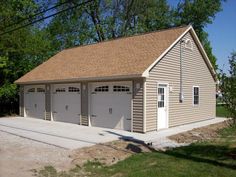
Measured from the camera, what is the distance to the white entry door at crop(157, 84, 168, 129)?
47.4 ft

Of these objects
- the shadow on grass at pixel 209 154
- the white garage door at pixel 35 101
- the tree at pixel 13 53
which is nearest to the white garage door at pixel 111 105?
the shadow on grass at pixel 209 154

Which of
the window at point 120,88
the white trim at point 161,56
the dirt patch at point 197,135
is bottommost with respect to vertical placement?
the dirt patch at point 197,135

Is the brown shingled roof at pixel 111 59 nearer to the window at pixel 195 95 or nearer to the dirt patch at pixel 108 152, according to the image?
the dirt patch at pixel 108 152

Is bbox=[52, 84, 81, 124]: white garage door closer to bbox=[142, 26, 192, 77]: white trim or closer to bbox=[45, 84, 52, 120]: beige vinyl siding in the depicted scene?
bbox=[45, 84, 52, 120]: beige vinyl siding

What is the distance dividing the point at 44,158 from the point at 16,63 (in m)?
17.1

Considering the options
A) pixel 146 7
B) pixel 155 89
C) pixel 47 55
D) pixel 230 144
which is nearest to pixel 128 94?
pixel 155 89

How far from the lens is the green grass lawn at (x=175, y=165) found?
7.40m

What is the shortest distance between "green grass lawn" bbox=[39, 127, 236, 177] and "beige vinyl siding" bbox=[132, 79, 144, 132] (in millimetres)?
3341

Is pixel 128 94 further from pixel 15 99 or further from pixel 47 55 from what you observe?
pixel 47 55

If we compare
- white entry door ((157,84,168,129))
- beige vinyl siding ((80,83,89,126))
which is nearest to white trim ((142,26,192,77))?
white entry door ((157,84,168,129))

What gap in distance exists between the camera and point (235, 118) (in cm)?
866

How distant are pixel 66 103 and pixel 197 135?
779cm

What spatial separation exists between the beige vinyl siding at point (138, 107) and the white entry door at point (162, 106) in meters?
1.29

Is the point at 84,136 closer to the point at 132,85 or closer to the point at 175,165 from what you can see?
the point at 132,85
